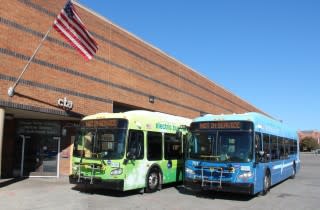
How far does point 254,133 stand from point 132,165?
4.02 meters

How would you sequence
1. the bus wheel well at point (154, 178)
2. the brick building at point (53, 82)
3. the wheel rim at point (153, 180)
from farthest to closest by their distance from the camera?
the brick building at point (53, 82), the wheel rim at point (153, 180), the bus wheel well at point (154, 178)

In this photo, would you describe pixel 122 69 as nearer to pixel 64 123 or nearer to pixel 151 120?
pixel 64 123

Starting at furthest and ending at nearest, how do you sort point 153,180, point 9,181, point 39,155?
point 39,155
point 9,181
point 153,180

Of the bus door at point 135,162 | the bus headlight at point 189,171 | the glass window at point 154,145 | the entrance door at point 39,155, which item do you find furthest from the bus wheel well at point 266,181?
the entrance door at point 39,155

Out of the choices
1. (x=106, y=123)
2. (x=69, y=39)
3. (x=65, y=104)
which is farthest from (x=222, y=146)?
(x=65, y=104)

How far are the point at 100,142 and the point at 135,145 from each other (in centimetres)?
Answer: 116

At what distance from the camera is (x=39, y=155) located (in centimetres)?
2039

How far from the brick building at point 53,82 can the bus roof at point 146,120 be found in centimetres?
195

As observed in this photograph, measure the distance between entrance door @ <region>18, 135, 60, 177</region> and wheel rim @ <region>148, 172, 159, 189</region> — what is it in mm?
6960

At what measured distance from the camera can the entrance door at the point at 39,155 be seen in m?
20.1

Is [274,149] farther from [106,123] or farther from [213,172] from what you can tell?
[106,123]

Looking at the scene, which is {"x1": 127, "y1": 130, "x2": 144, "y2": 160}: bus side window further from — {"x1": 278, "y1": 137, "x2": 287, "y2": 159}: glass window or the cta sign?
{"x1": 278, "y1": 137, "x2": 287, "y2": 159}: glass window

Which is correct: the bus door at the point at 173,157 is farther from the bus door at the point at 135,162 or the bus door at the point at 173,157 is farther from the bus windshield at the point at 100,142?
the bus windshield at the point at 100,142

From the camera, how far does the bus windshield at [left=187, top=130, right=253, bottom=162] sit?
13172 millimetres
